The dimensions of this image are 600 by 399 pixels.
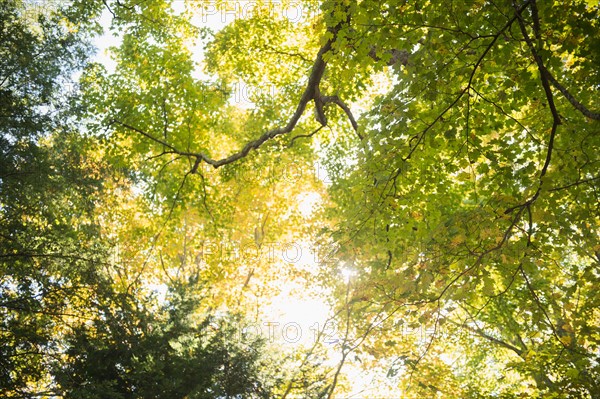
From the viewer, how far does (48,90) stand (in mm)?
8203

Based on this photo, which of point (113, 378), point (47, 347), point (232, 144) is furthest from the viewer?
point (232, 144)

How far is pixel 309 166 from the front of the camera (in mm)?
14438

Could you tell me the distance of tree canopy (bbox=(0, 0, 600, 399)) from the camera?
14.3 ft

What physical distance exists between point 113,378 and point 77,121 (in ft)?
17.1

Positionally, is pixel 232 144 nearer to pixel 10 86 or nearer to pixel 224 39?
pixel 224 39

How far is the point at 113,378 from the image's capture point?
895 centimetres

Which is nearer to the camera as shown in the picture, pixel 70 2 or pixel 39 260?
pixel 39 260

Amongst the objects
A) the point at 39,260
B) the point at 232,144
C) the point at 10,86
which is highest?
the point at 232,144

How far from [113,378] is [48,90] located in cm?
569

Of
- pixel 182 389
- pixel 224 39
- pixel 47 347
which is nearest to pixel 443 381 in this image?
pixel 182 389

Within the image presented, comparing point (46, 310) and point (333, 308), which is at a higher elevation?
point (333, 308)

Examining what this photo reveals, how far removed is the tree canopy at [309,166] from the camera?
4352 millimetres

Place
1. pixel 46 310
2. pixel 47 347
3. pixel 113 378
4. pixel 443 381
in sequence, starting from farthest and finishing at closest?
1. pixel 443 381
2. pixel 113 378
3. pixel 47 347
4. pixel 46 310

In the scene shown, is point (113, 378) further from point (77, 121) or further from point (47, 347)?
point (77, 121)
